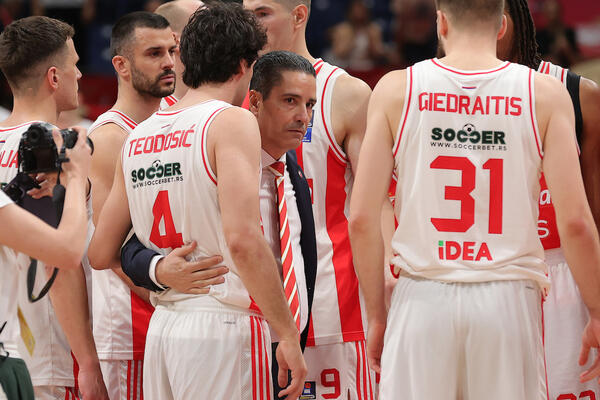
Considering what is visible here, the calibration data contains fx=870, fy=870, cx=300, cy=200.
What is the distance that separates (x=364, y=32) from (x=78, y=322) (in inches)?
363

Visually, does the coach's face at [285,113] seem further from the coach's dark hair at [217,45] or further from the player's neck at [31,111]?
the player's neck at [31,111]

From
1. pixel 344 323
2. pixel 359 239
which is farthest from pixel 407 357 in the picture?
pixel 344 323

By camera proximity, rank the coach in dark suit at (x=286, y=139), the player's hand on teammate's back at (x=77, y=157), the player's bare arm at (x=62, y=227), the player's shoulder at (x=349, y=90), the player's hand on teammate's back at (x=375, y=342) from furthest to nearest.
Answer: the player's shoulder at (x=349, y=90) → the coach in dark suit at (x=286, y=139) → the player's hand on teammate's back at (x=375, y=342) → the player's hand on teammate's back at (x=77, y=157) → the player's bare arm at (x=62, y=227)

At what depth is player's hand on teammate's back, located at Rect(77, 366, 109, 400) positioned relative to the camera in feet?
14.9

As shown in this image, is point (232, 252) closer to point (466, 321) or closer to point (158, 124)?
point (158, 124)

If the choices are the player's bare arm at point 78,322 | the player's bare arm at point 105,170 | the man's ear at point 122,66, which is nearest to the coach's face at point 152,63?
the man's ear at point 122,66

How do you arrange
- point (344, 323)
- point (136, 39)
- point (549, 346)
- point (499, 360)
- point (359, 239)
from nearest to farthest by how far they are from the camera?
point (499, 360)
point (359, 239)
point (549, 346)
point (344, 323)
point (136, 39)

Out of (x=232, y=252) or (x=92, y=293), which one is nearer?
(x=232, y=252)

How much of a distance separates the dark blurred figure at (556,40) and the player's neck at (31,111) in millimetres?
8275

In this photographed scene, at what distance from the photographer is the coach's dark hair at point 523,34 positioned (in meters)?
4.68

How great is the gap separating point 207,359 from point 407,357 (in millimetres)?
858

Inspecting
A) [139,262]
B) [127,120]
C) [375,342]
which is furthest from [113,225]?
[375,342]

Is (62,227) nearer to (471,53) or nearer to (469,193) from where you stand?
(469,193)

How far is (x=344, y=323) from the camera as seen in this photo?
16.3 ft
